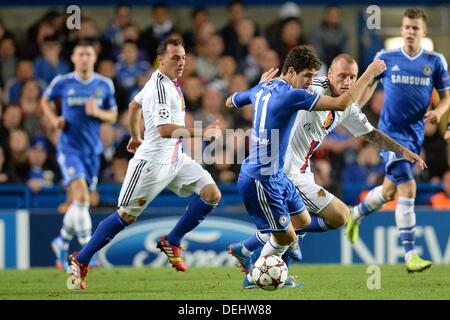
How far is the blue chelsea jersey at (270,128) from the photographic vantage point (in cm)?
809

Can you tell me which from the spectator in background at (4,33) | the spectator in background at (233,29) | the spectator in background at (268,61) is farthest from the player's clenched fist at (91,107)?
the spectator in background at (4,33)

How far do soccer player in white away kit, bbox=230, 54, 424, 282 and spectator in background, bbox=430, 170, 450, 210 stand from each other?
443cm

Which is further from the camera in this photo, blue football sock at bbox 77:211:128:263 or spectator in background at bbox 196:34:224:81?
spectator in background at bbox 196:34:224:81

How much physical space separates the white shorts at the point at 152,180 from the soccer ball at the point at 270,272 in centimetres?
132

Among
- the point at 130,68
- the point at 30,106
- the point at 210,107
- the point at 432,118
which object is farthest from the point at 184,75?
the point at 432,118

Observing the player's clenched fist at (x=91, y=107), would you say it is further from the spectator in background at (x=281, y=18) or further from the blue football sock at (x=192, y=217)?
the spectator in background at (x=281, y=18)

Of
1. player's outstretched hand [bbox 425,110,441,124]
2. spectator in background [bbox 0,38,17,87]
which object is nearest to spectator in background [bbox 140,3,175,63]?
spectator in background [bbox 0,38,17,87]

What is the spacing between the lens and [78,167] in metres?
11.8

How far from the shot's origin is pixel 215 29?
16266mm

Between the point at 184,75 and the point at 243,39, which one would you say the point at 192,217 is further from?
the point at 243,39

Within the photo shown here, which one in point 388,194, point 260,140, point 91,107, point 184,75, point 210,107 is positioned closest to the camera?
point 260,140

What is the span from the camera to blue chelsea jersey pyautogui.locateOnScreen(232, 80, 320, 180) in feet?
26.6

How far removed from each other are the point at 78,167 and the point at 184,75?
3.40 m

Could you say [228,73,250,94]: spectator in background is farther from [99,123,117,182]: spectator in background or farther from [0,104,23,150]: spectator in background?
[0,104,23,150]: spectator in background
